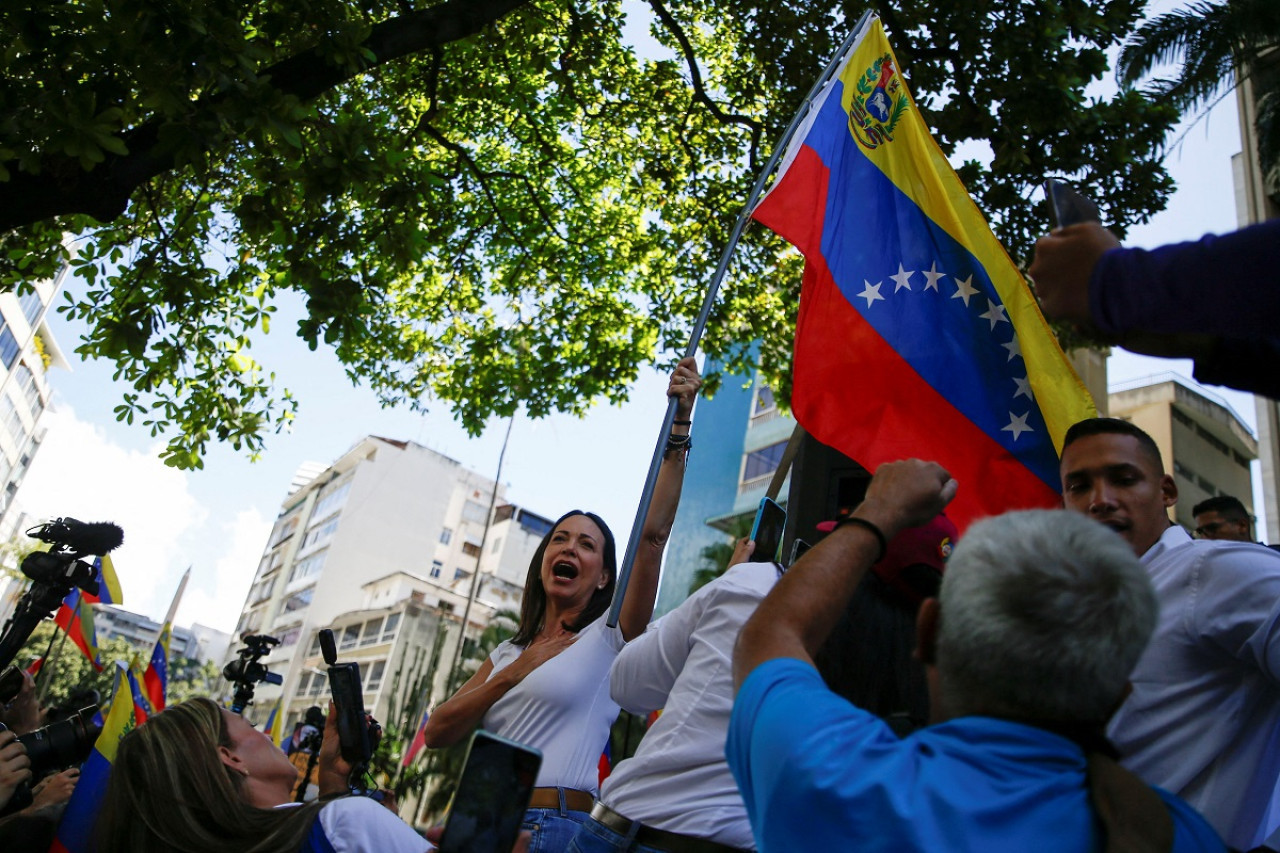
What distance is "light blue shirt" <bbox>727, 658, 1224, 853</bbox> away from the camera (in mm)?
1172

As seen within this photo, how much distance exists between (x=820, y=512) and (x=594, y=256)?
7.62 metres

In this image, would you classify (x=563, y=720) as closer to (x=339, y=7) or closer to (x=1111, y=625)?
(x=1111, y=625)

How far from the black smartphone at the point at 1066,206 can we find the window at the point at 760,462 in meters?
31.4

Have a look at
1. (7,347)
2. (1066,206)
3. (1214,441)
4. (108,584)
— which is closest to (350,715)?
(1066,206)

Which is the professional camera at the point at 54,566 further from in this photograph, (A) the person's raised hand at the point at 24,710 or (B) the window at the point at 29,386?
(B) the window at the point at 29,386

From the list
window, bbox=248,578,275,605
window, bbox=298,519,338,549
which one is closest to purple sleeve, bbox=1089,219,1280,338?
window, bbox=298,519,338,549

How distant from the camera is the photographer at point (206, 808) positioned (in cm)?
234

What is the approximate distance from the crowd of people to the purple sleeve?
2 centimetres

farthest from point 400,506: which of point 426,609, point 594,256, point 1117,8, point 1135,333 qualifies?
point 1135,333

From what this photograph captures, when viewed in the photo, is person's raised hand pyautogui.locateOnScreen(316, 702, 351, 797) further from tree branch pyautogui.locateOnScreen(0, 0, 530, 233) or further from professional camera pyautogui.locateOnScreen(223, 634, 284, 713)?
professional camera pyautogui.locateOnScreen(223, 634, 284, 713)

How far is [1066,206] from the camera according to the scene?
5.46 feet

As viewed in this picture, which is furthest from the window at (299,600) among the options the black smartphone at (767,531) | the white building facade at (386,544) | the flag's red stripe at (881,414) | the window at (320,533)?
the black smartphone at (767,531)

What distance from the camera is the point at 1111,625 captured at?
1233 mm

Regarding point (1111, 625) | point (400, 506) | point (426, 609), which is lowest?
point (1111, 625)
